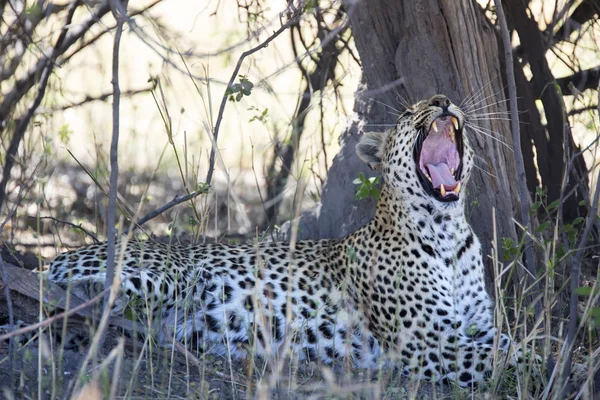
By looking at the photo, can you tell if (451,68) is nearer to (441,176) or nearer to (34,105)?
(441,176)

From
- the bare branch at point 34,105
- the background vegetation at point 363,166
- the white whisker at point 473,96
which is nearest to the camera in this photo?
the background vegetation at point 363,166

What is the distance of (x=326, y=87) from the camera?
31.7ft

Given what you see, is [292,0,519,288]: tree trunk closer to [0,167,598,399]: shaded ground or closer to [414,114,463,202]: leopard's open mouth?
[414,114,463,202]: leopard's open mouth

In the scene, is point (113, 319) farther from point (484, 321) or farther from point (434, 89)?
point (434, 89)

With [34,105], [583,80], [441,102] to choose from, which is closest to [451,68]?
[441,102]

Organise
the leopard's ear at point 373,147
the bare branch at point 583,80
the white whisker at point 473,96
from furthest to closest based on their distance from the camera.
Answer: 1. the bare branch at point 583,80
2. the white whisker at point 473,96
3. the leopard's ear at point 373,147

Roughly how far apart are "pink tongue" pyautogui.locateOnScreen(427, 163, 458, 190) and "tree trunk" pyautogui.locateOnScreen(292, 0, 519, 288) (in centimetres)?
60

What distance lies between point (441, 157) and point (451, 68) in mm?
Result: 899

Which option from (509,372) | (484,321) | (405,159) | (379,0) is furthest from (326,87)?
(509,372)

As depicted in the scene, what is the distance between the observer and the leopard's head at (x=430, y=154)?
6113 millimetres

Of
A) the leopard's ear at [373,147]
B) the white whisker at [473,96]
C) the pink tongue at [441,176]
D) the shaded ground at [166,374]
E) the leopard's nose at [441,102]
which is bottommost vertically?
the shaded ground at [166,374]

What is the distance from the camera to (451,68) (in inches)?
275

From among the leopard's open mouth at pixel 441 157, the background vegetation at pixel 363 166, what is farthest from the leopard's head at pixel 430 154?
the background vegetation at pixel 363 166

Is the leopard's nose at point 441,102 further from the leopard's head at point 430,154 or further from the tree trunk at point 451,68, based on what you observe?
the tree trunk at point 451,68
